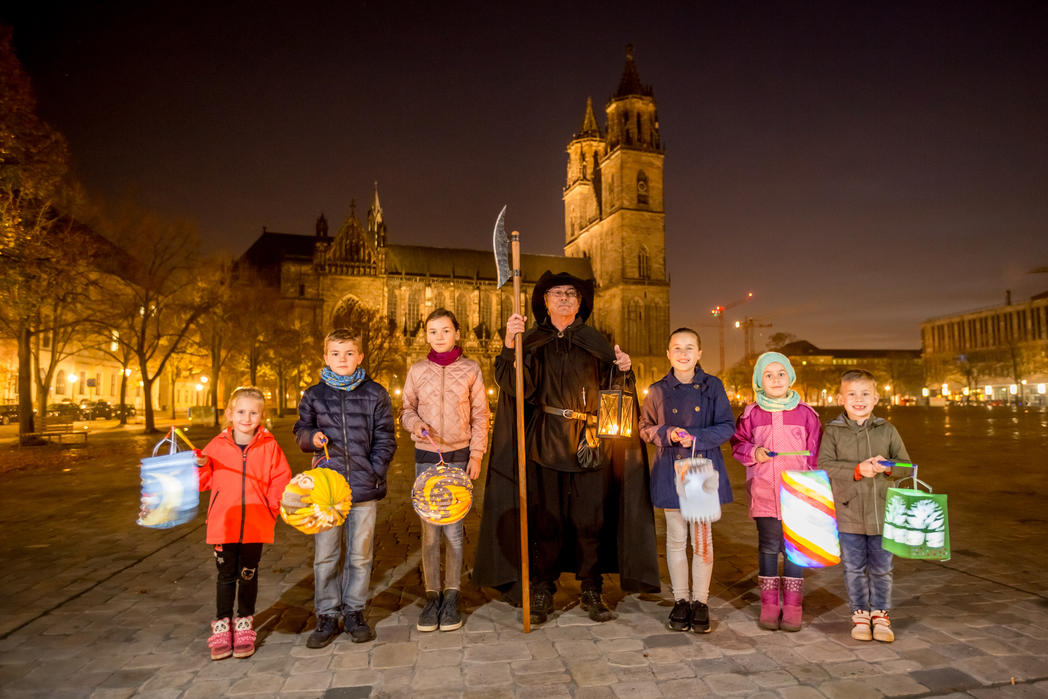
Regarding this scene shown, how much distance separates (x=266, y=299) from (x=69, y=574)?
3279 cm

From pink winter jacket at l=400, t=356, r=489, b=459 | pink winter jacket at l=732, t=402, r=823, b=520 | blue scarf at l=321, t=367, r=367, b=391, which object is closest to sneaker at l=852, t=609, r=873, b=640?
pink winter jacket at l=732, t=402, r=823, b=520

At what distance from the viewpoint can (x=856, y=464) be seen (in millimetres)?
4156

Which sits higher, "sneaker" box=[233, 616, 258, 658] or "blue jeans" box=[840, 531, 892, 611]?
"blue jeans" box=[840, 531, 892, 611]

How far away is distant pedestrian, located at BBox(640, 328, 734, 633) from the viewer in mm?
4262

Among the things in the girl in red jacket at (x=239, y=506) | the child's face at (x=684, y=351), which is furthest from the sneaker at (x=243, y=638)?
the child's face at (x=684, y=351)

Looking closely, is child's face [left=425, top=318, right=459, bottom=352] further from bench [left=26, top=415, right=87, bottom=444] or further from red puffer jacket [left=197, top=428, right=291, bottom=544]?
bench [left=26, top=415, right=87, bottom=444]

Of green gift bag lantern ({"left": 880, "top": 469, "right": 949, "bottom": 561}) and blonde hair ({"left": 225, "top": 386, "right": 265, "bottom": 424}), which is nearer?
green gift bag lantern ({"left": 880, "top": 469, "right": 949, "bottom": 561})

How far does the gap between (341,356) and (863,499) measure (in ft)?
11.8

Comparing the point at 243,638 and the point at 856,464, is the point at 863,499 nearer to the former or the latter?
the point at 856,464

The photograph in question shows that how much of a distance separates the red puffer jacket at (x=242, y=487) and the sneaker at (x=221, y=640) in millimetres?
495

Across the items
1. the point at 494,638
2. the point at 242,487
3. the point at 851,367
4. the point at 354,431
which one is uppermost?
the point at 851,367

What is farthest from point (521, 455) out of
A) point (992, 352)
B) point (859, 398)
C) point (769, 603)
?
point (992, 352)

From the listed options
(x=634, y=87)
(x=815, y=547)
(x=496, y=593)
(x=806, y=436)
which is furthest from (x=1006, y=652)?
(x=634, y=87)

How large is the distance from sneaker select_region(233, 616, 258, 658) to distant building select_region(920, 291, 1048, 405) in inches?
3059
